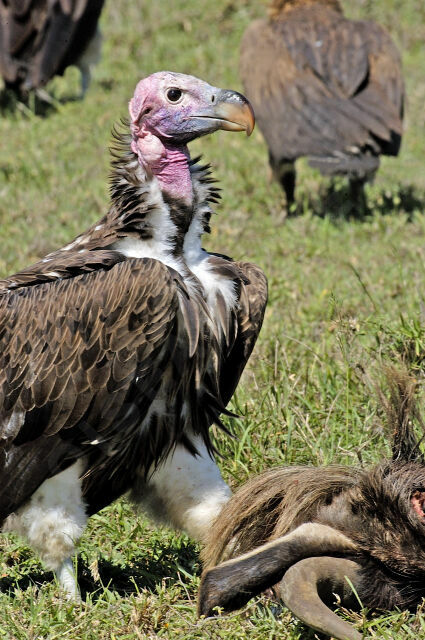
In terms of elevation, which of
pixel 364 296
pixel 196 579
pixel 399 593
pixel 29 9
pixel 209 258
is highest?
pixel 29 9

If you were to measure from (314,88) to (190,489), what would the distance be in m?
5.17

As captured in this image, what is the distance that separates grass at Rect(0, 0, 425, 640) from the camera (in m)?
3.49

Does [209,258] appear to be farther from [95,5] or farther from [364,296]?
[95,5]

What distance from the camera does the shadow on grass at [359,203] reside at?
7.91 meters

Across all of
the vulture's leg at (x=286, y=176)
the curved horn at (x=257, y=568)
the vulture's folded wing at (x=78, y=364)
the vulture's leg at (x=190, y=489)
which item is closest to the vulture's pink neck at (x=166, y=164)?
the vulture's folded wing at (x=78, y=364)

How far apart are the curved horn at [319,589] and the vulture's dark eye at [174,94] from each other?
1.58 meters

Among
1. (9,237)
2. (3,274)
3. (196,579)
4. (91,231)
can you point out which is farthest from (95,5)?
(196,579)

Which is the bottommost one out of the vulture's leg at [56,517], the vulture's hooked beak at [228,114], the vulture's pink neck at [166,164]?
the vulture's leg at [56,517]

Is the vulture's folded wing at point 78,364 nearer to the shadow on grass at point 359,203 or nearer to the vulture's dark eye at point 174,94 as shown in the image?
the vulture's dark eye at point 174,94

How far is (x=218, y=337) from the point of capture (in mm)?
3623

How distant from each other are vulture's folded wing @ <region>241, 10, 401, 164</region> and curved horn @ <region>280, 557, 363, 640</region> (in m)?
4.99

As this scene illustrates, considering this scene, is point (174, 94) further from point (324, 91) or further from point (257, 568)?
point (324, 91)

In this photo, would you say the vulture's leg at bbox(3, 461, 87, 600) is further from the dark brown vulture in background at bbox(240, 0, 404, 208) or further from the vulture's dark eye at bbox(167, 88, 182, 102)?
the dark brown vulture in background at bbox(240, 0, 404, 208)

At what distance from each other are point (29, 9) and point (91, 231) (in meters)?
6.18
